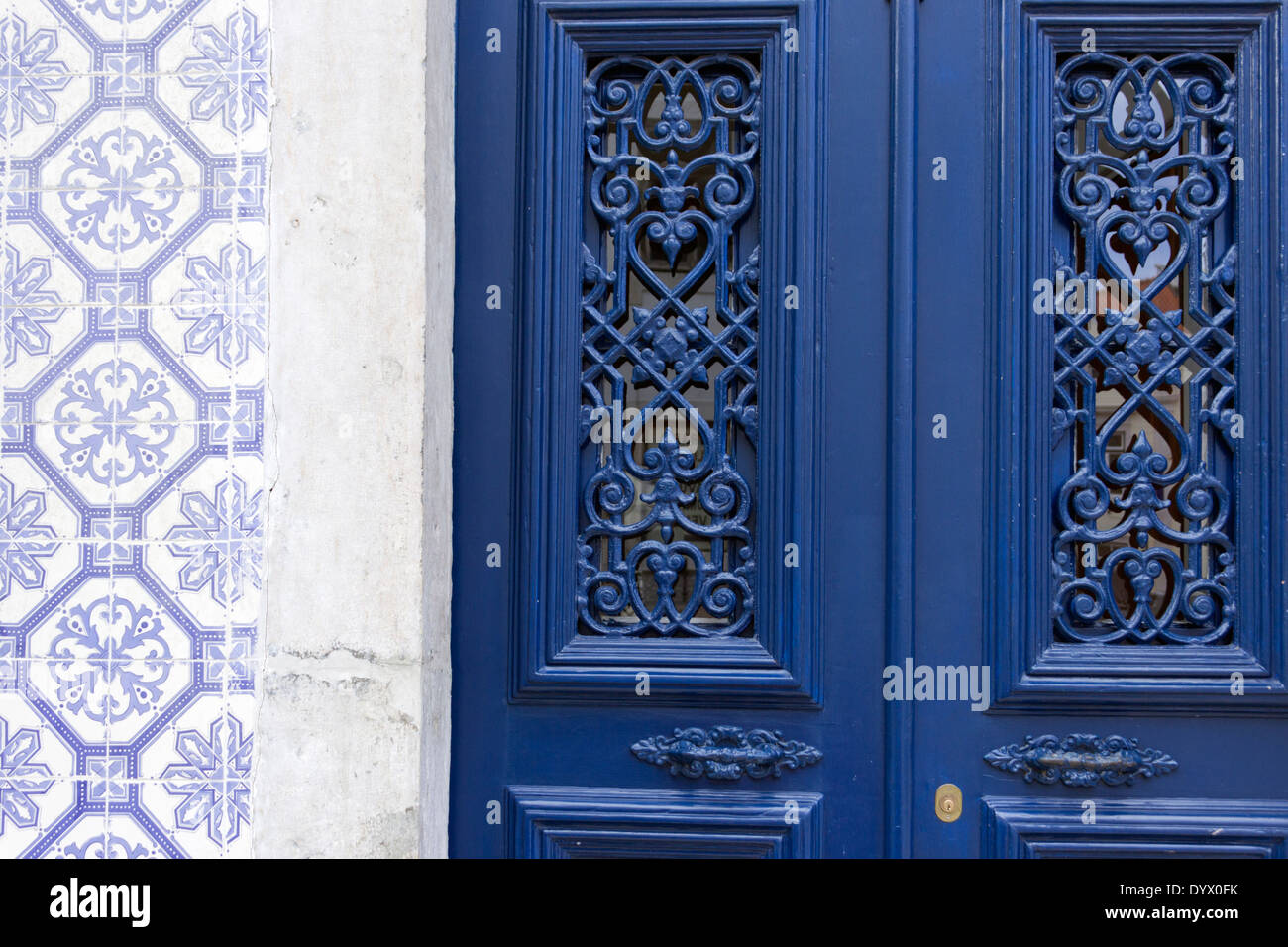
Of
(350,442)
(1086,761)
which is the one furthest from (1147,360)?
(350,442)

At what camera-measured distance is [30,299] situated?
6.13 ft

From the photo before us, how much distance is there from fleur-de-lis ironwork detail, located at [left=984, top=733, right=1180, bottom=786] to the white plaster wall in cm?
120

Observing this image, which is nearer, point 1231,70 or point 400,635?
point 400,635

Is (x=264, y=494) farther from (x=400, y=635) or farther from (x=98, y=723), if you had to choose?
(x=98, y=723)

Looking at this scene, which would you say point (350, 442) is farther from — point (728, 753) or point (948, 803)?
point (948, 803)

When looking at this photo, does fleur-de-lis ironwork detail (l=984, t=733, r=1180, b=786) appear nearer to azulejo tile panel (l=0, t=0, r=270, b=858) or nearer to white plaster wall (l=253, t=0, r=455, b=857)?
white plaster wall (l=253, t=0, r=455, b=857)

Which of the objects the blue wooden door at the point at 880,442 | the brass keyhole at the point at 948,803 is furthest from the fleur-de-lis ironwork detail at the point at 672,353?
the brass keyhole at the point at 948,803

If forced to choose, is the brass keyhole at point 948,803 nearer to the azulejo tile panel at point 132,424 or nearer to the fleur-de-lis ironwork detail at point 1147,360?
the fleur-de-lis ironwork detail at point 1147,360

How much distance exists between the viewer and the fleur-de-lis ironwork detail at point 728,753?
1.90m

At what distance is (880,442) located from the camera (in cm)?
192

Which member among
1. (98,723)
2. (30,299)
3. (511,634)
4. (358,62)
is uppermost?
(358,62)

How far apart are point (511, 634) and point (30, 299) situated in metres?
1.16

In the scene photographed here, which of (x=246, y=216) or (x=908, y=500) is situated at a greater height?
(x=246, y=216)
